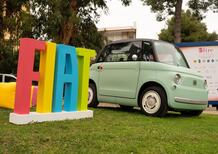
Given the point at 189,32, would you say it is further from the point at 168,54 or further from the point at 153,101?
the point at 153,101

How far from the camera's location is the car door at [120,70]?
8664mm

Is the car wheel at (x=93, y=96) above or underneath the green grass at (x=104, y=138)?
above

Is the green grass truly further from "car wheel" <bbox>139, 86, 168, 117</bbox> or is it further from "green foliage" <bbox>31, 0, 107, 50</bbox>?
"green foliage" <bbox>31, 0, 107, 50</bbox>

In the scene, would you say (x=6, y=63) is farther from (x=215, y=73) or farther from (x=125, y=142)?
(x=125, y=142)

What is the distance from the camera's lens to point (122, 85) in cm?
884

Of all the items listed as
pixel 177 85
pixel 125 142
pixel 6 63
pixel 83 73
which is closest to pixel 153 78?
pixel 177 85

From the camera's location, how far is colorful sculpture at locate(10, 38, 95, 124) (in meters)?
6.16

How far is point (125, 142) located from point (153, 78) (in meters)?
3.43

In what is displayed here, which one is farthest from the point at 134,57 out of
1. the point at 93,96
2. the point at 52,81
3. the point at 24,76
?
the point at 24,76

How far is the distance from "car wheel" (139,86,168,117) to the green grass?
1303 mm

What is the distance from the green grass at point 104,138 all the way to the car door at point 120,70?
2.07m

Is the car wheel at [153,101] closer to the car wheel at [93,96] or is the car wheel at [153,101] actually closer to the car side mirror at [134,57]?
the car side mirror at [134,57]

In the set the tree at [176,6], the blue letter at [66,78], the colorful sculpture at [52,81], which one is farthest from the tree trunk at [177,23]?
the blue letter at [66,78]

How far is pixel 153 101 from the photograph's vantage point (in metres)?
8.21
